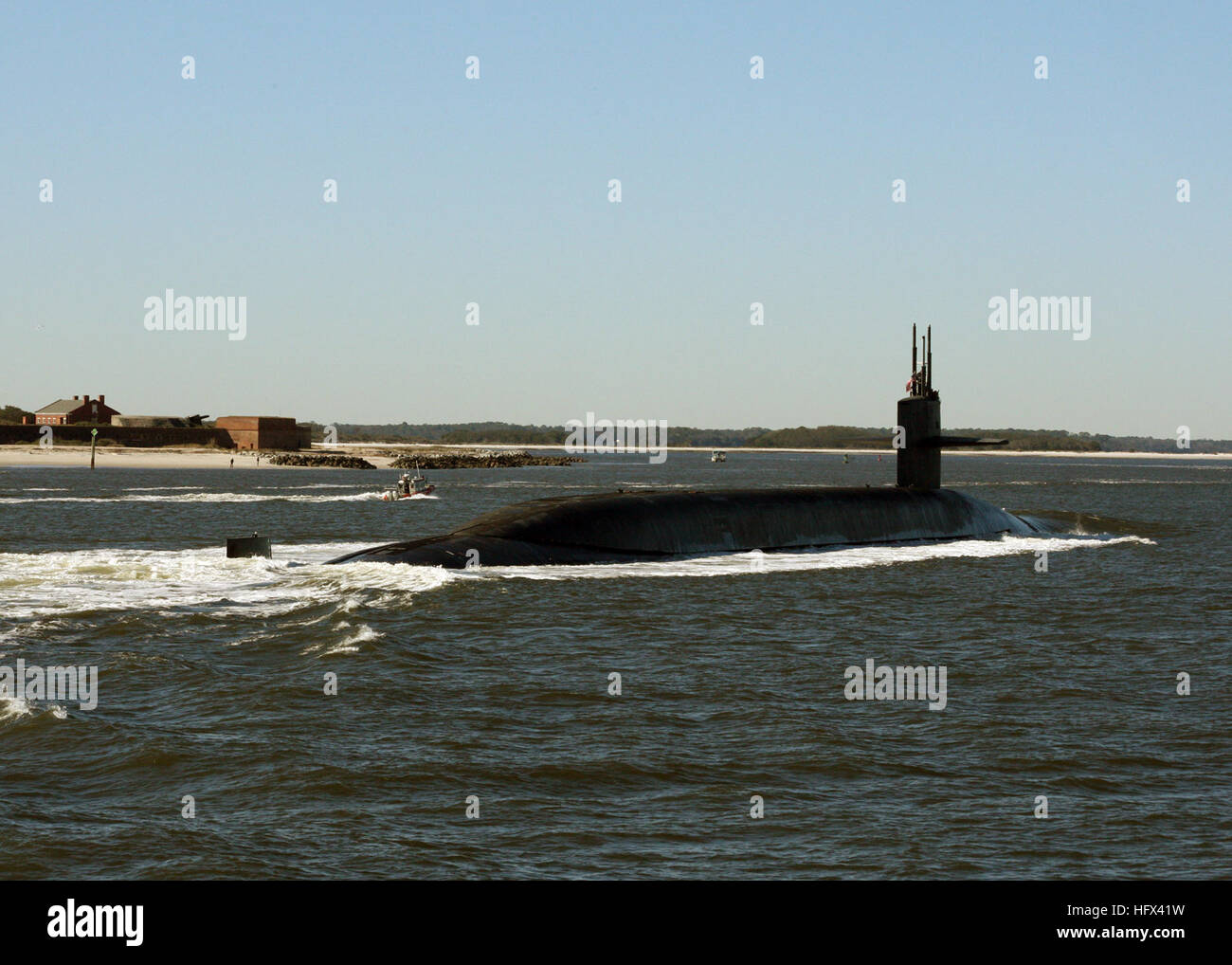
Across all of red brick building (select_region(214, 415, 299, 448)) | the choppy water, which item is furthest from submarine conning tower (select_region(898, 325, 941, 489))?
red brick building (select_region(214, 415, 299, 448))

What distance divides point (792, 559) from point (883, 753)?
1928cm

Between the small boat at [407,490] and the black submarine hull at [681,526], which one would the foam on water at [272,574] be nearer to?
the black submarine hull at [681,526]

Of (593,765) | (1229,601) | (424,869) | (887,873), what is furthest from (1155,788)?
(1229,601)

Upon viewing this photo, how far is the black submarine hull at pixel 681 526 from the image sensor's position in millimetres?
28891

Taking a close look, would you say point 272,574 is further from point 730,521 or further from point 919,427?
point 919,427

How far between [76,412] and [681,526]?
137975 mm

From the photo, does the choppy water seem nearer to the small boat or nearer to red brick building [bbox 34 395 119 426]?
the small boat

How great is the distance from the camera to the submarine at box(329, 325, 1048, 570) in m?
29.1

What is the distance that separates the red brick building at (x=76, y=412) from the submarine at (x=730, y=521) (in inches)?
5250

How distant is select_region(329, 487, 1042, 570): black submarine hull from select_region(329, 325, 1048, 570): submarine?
0.03 metres

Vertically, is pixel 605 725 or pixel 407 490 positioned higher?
pixel 407 490

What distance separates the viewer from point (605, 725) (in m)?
13.6

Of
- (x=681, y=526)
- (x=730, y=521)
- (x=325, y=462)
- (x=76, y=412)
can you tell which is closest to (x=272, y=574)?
(x=681, y=526)

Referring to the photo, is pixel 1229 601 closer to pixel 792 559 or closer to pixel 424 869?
pixel 792 559
